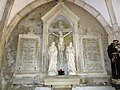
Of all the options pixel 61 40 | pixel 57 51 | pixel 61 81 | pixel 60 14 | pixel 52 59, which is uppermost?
pixel 60 14

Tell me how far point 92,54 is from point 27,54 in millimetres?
2089

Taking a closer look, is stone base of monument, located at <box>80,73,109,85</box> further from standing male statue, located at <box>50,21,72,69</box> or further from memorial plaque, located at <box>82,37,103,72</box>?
standing male statue, located at <box>50,21,72,69</box>

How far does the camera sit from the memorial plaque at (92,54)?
5.63 m

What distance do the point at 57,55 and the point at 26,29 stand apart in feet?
4.65

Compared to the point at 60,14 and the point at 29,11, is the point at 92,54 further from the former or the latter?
the point at 29,11

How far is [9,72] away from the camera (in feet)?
17.9

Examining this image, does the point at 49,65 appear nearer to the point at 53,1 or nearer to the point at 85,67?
the point at 85,67

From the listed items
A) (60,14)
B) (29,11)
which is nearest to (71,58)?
(60,14)

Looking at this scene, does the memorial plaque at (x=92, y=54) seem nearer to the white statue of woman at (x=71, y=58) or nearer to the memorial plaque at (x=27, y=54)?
the white statue of woman at (x=71, y=58)

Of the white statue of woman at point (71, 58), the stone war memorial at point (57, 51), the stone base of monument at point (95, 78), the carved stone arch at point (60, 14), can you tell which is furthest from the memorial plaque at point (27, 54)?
the stone base of monument at point (95, 78)

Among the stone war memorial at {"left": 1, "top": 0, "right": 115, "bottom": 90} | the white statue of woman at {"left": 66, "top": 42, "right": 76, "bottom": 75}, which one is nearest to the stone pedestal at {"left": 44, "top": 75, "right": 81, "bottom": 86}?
the stone war memorial at {"left": 1, "top": 0, "right": 115, "bottom": 90}

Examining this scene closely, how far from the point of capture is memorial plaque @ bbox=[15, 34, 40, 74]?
548cm

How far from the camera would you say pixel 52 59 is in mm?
5418

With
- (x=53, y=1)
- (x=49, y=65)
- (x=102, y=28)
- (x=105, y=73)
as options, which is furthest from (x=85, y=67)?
(x=53, y=1)
